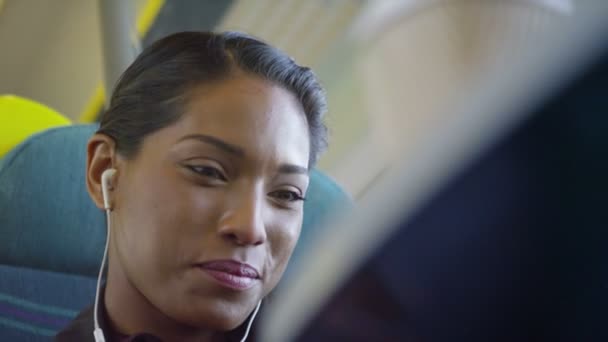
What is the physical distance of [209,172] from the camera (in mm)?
812

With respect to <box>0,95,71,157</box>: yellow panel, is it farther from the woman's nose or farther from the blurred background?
the woman's nose

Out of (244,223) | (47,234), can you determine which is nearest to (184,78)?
(244,223)

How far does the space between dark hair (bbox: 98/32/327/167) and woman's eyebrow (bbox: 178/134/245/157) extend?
0.16 ft

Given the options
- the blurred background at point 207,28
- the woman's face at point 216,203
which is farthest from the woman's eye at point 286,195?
the blurred background at point 207,28

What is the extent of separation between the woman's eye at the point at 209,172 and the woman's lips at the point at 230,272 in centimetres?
9

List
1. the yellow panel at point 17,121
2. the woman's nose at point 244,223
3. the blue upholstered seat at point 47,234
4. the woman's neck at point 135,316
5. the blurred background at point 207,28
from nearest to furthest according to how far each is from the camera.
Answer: the woman's nose at point 244,223
the woman's neck at point 135,316
the blue upholstered seat at point 47,234
the yellow panel at point 17,121
the blurred background at point 207,28

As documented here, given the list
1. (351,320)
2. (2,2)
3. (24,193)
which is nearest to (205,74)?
(24,193)

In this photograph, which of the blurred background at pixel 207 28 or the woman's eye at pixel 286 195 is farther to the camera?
the blurred background at pixel 207 28

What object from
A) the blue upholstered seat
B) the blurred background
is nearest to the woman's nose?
the blue upholstered seat

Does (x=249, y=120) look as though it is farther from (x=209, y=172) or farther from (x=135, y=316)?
(x=135, y=316)

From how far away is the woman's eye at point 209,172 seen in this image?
0.81m

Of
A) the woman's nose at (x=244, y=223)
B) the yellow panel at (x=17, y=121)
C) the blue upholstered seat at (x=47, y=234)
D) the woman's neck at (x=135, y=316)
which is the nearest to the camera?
the woman's nose at (x=244, y=223)

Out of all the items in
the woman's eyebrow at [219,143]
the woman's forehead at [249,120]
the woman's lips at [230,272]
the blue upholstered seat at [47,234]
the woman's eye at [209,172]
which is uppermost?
the woman's forehead at [249,120]

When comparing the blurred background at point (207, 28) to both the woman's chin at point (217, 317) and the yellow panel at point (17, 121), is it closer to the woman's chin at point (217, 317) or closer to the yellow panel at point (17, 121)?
the yellow panel at point (17, 121)
